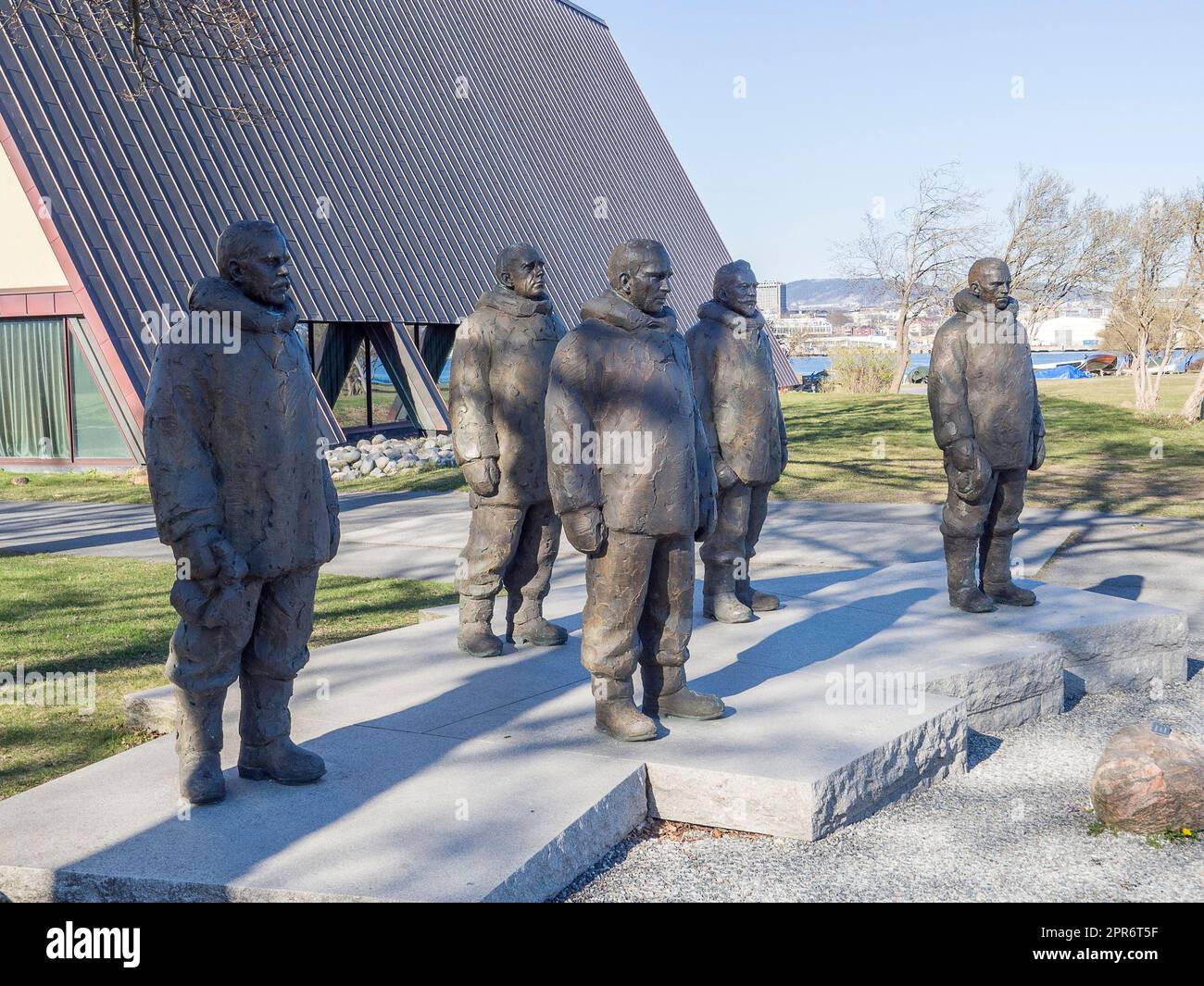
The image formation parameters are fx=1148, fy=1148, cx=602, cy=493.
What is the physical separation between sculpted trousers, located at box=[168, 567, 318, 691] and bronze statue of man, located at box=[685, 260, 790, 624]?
325cm

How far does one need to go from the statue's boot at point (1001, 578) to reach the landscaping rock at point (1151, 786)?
2.41 meters

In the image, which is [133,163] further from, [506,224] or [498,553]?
[498,553]

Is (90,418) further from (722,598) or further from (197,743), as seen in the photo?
(197,743)

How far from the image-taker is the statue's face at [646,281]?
4773mm

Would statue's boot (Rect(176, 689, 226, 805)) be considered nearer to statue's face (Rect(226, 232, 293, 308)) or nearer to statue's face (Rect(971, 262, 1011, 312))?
statue's face (Rect(226, 232, 293, 308))

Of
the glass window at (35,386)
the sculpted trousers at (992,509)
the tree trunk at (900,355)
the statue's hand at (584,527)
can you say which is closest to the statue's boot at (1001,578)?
the sculpted trousers at (992,509)

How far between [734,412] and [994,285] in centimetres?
166

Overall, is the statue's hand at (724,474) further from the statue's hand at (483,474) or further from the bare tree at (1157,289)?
the bare tree at (1157,289)

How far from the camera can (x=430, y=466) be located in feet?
55.8

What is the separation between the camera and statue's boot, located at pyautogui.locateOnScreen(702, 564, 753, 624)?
7.11m

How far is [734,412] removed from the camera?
6.95 meters

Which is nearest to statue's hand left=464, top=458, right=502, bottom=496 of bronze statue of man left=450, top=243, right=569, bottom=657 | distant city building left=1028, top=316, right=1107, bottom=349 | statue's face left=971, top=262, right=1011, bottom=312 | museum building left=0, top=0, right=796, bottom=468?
bronze statue of man left=450, top=243, right=569, bottom=657

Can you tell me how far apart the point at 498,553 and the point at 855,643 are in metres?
2.07

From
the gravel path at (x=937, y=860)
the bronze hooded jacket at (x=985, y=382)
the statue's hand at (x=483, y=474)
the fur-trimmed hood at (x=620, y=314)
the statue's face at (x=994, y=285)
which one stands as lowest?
the gravel path at (x=937, y=860)
